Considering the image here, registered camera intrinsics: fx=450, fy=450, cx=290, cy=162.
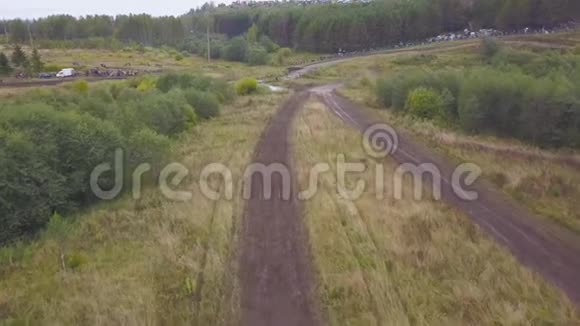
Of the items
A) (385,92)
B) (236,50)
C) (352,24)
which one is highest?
(352,24)

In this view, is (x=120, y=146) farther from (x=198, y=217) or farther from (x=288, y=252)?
(x=288, y=252)

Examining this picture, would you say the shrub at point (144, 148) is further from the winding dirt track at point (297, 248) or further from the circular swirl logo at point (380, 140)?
the circular swirl logo at point (380, 140)

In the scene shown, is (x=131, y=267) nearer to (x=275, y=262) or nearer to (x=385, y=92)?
(x=275, y=262)

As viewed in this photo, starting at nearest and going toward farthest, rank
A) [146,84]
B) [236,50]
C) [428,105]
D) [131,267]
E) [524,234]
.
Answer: [131,267], [524,234], [428,105], [146,84], [236,50]

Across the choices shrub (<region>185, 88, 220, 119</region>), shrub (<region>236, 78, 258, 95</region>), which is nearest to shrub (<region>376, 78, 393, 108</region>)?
shrub (<region>236, 78, 258, 95</region>)

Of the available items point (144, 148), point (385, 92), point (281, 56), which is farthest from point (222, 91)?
point (281, 56)

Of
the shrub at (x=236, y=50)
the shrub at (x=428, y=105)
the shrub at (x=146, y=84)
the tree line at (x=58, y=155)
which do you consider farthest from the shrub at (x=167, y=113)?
the shrub at (x=236, y=50)

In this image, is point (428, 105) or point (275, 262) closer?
point (275, 262)

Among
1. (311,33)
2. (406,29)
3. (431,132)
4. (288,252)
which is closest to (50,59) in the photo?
(311,33)
